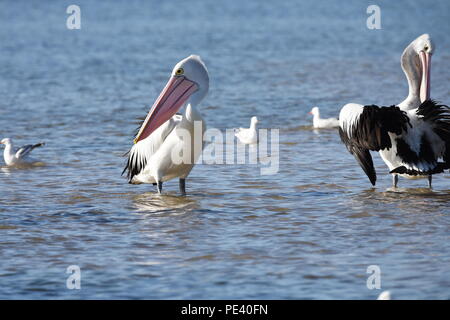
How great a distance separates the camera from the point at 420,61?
302 inches

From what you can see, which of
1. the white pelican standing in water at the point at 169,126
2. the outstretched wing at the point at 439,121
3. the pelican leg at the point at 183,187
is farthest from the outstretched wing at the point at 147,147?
the outstretched wing at the point at 439,121

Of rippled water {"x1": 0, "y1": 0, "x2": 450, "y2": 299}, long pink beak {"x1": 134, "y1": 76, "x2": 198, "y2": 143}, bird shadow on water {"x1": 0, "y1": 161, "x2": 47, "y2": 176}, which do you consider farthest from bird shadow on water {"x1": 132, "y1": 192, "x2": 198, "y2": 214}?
bird shadow on water {"x1": 0, "y1": 161, "x2": 47, "y2": 176}

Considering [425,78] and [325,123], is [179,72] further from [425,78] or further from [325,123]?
[325,123]

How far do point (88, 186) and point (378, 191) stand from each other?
2.46 m

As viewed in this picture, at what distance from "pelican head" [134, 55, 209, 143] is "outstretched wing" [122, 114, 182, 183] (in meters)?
0.05

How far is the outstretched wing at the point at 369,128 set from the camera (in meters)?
6.78

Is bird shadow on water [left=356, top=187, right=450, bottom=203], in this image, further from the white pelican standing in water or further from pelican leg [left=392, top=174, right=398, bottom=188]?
the white pelican standing in water

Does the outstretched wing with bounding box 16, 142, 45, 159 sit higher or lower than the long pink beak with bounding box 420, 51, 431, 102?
lower

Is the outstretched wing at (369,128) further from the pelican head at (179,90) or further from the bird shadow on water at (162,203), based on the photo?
the bird shadow on water at (162,203)

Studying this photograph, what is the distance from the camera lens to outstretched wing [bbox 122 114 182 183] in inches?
273

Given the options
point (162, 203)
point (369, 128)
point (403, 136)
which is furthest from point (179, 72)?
point (403, 136)

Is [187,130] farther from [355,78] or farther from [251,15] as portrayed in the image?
[251,15]

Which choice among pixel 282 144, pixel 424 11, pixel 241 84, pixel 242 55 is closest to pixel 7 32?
pixel 242 55

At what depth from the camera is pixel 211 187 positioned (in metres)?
7.45
